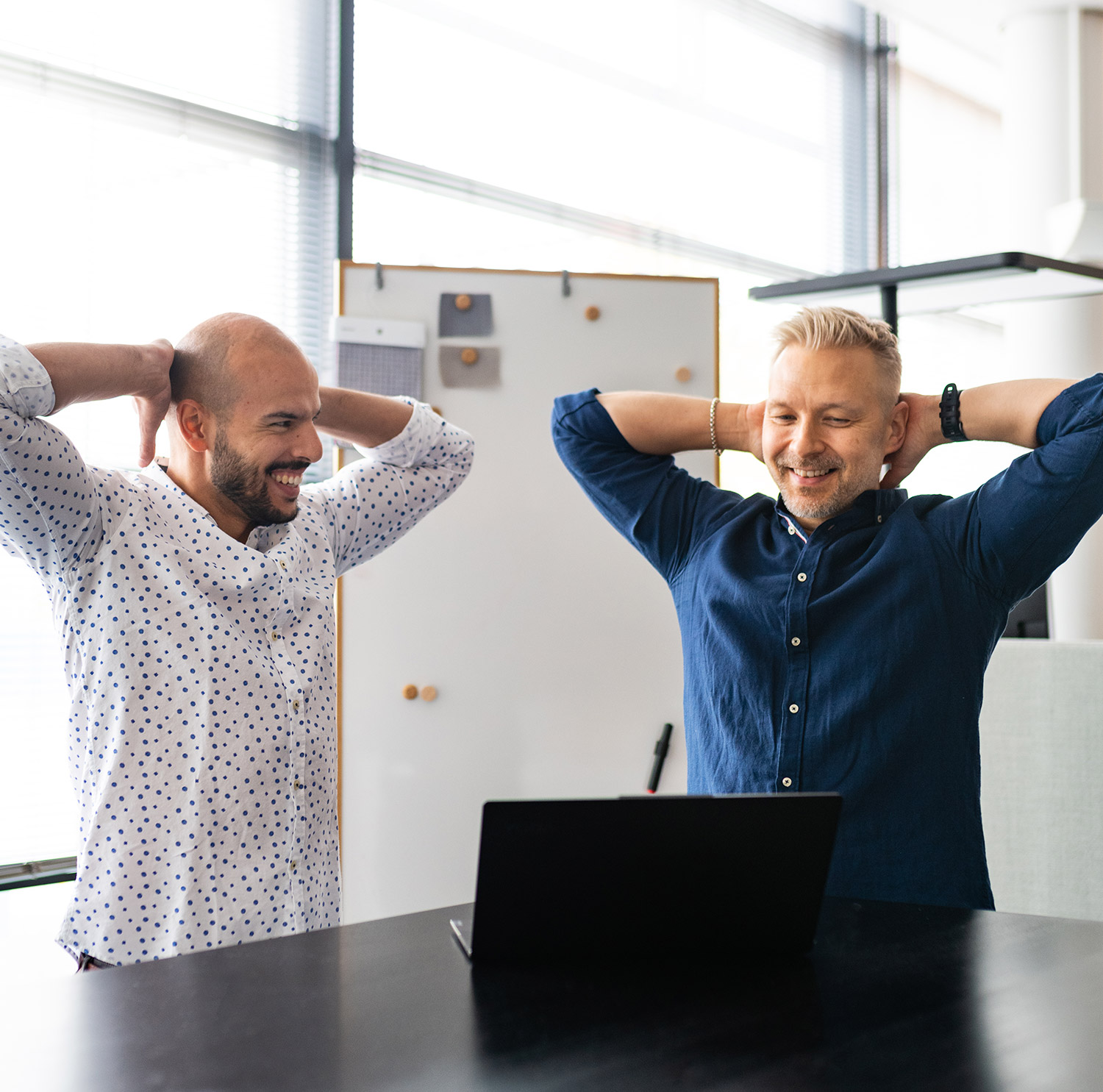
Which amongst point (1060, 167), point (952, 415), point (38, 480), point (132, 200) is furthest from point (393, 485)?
point (1060, 167)

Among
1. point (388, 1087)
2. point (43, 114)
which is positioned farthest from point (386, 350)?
point (388, 1087)

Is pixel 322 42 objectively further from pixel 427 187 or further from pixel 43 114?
pixel 43 114

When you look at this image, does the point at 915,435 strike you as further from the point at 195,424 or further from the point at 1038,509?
the point at 195,424

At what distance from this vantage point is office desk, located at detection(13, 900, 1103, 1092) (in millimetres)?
660

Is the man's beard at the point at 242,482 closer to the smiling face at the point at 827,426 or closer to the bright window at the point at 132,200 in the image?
the smiling face at the point at 827,426

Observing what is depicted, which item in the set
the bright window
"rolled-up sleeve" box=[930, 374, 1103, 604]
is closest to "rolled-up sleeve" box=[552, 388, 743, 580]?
"rolled-up sleeve" box=[930, 374, 1103, 604]

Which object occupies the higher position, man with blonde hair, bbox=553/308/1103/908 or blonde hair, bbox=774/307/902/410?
blonde hair, bbox=774/307/902/410

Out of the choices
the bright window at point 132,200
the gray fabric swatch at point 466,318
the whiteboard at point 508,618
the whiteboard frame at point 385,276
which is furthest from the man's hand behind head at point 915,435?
the bright window at point 132,200

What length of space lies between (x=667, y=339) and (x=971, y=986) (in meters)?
2.18

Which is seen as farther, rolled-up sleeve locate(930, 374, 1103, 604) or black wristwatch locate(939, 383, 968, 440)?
black wristwatch locate(939, 383, 968, 440)

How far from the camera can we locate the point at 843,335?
1398 mm

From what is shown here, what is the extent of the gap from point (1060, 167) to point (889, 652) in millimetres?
3941

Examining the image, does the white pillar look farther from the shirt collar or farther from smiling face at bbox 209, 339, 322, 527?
smiling face at bbox 209, 339, 322, 527

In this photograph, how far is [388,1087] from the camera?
643mm
